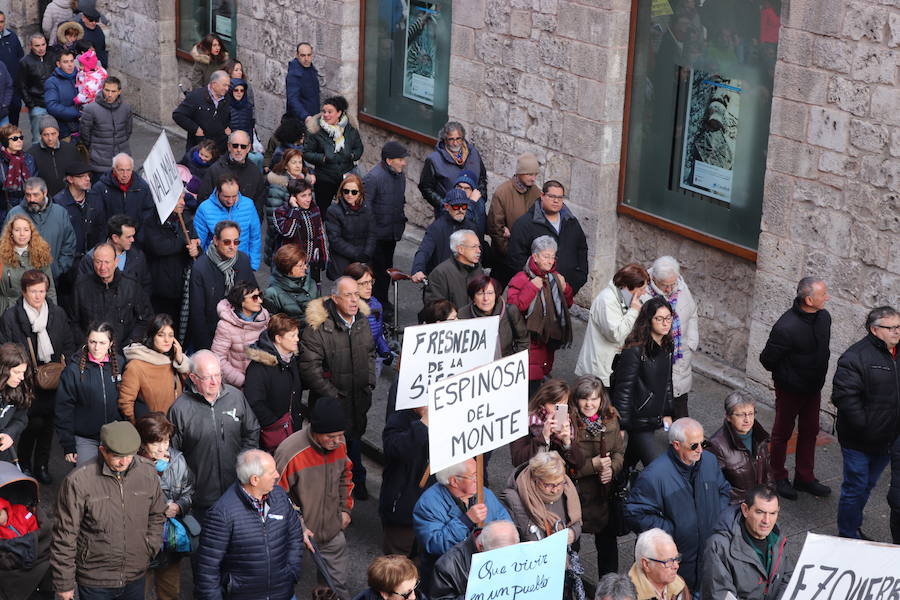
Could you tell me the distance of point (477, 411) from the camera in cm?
793

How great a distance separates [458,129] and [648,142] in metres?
1.68

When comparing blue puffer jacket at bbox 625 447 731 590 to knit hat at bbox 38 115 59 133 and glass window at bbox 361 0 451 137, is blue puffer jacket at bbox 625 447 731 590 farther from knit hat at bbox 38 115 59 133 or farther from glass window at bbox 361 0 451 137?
glass window at bbox 361 0 451 137

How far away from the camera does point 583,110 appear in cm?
1359

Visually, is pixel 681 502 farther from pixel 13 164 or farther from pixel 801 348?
pixel 13 164

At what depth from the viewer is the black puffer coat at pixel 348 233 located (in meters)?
12.3

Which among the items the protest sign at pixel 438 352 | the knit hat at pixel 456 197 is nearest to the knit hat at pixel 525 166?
the knit hat at pixel 456 197

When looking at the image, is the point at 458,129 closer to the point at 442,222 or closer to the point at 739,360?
the point at 442,222

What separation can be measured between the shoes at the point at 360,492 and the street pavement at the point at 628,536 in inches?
1.8

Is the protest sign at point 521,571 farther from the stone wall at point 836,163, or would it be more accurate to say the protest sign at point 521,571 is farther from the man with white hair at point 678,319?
the stone wall at point 836,163

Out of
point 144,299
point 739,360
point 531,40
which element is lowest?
point 739,360

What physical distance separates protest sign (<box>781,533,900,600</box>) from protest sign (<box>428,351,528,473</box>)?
1.73 m

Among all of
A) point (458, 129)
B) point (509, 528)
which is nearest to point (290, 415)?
point (509, 528)

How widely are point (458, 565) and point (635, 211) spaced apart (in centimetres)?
667

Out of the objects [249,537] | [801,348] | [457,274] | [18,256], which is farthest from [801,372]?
[18,256]
